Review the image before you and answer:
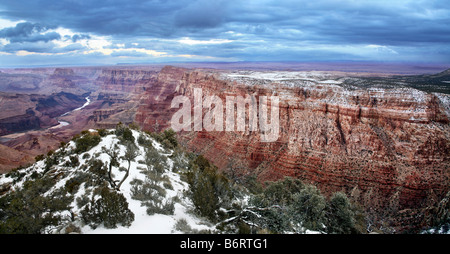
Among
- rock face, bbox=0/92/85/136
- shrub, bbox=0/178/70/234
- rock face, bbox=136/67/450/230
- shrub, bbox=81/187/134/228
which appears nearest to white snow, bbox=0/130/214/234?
shrub, bbox=81/187/134/228

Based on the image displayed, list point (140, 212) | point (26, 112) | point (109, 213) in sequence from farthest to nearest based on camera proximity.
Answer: point (26, 112)
point (140, 212)
point (109, 213)

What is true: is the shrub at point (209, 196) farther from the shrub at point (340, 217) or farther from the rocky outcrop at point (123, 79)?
the rocky outcrop at point (123, 79)

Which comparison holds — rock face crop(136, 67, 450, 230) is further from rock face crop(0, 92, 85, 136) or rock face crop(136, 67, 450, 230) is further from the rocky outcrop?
Answer: the rocky outcrop

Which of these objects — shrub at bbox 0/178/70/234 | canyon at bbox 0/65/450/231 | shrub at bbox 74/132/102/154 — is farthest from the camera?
canyon at bbox 0/65/450/231

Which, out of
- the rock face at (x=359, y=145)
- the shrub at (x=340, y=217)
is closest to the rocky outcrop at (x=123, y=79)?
the rock face at (x=359, y=145)

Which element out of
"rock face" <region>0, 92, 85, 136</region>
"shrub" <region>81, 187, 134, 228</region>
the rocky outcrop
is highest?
the rocky outcrop

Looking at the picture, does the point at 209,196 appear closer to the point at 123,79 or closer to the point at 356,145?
the point at 356,145

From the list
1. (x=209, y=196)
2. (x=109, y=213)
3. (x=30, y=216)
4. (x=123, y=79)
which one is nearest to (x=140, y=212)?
(x=109, y=213)

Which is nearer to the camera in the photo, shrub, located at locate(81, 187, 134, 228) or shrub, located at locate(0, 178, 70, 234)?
shrub, located at locate(0, 178, 70, 234)

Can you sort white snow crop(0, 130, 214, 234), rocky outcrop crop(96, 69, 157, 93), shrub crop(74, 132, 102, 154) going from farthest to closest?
rocky outcrop crop(96, 69, 157, 93) < shrub crop(74, 132, 102, 154) < white snow crop(0, 130, 214, 234)
